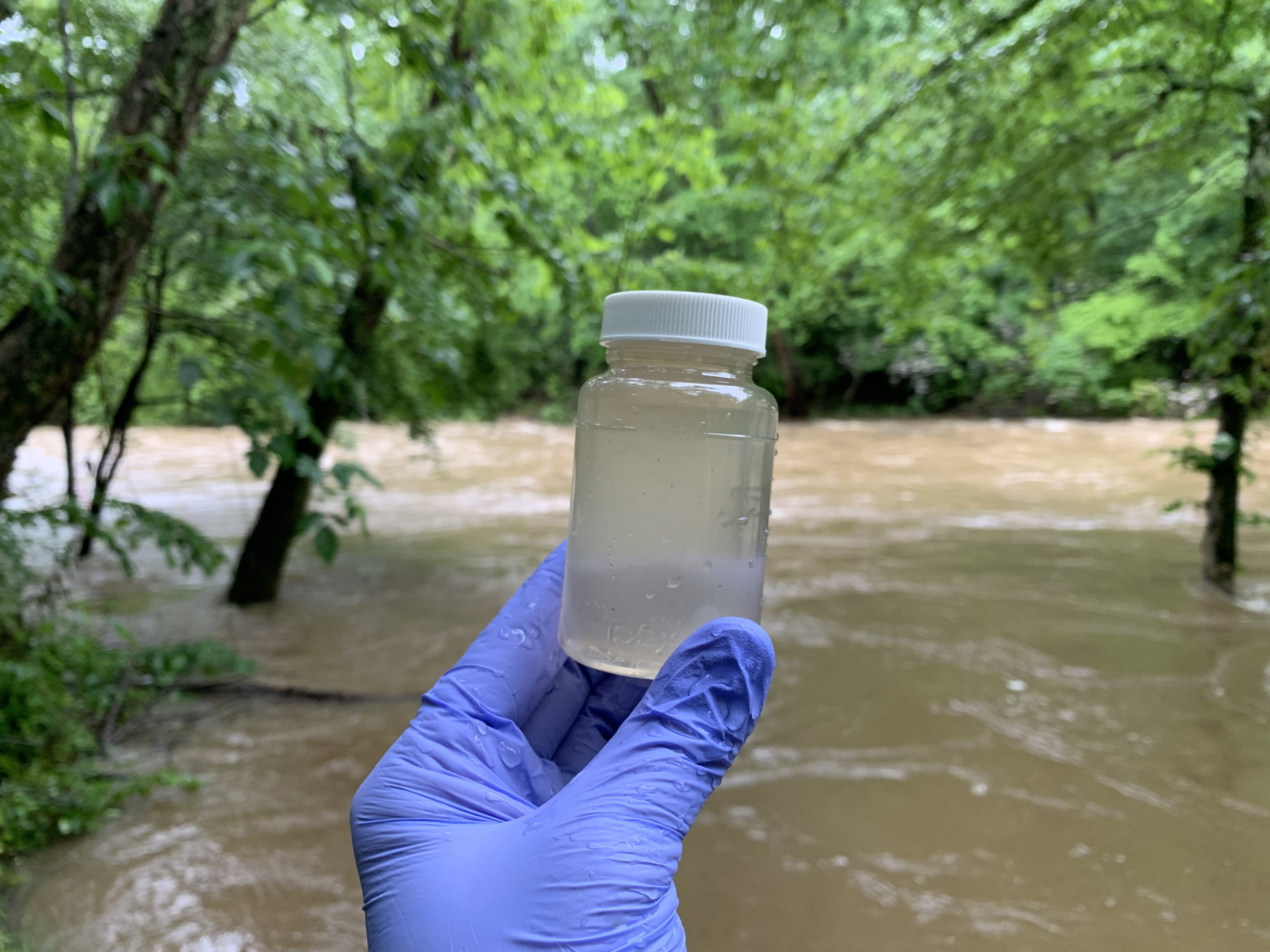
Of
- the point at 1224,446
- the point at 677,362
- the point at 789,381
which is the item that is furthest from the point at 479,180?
the point at 789,381

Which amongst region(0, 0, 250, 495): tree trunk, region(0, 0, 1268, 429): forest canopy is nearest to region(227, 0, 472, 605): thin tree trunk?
region(0, 0, 1268, 429): forest canopy

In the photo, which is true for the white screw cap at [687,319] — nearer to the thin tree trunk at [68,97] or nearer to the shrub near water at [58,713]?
the thin tree trunk at [68,97]

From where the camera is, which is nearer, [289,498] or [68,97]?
[68,97]

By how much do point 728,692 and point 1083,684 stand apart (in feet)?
11.9

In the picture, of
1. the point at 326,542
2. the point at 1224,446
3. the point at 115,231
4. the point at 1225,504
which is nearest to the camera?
the point at 115,231

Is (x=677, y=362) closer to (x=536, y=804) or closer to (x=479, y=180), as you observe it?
(x=536, y=804)

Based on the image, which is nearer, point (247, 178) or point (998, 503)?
point (247, 178)

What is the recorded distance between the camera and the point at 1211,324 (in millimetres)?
4438

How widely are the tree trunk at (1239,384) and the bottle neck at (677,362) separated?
132 inches

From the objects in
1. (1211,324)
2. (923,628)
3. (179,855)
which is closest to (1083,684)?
(923,628)

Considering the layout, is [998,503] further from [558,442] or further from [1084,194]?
[558,442]

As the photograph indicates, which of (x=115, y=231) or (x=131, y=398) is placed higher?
(x=115, y=231)

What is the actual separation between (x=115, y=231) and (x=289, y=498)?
328 cm

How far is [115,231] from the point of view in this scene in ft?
8.71
